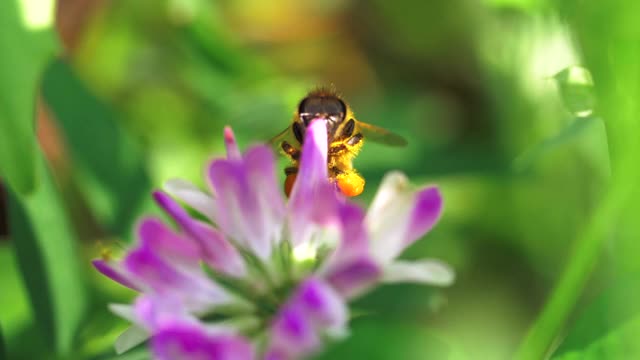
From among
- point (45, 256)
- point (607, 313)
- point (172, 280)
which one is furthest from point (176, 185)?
point (607, 313)

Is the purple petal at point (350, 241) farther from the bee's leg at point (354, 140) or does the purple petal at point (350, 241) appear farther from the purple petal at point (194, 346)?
the bee's leg at point (354, 140)

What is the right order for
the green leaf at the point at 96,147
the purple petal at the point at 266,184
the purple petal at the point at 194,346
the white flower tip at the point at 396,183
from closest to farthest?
the purple petal at the point at 194,346
the purple petal at the point at 266,184
the white flower tip at the point at 396,183
the green leaf at the point at 96,147

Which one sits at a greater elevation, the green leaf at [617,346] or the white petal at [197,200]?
the white petal at [197,200]

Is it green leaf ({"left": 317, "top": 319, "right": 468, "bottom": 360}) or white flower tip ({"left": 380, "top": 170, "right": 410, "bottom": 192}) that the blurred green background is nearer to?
green leaf ({"left": 317, "top": 319, "right": 468, "bottom": 360})

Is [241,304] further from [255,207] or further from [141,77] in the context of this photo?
[141,77]

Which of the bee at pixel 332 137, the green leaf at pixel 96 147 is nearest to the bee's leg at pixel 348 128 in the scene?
the bee at pixel 332 137

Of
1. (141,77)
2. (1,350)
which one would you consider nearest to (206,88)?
(141,77)

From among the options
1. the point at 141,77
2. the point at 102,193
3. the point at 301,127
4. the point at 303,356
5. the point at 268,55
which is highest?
the point at 268,55
